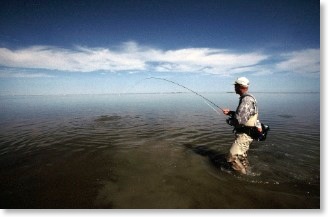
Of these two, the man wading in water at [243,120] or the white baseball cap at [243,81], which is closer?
the man wading in water at [243,120]

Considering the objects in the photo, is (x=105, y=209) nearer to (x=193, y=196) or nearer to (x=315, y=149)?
(x=193, y=196)

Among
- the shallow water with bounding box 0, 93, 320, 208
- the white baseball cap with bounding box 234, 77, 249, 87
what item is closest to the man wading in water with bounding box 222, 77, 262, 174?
the white baseball cap with bounding box 234, 77, 249, 87

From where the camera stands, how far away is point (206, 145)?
9.94 metres

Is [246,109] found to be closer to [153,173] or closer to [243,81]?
[243,81]

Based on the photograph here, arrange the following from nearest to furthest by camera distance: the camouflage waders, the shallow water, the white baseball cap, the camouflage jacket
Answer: the shallow water → the camouflage jacket → the white baseball cap → the camouflage waders

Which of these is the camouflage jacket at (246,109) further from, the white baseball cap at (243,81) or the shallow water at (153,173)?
the shallow water at (153,173)

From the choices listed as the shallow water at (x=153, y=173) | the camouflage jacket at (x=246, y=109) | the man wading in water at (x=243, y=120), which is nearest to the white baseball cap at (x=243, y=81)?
the man wading in water at (x=243, y=120)

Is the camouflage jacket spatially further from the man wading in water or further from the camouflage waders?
the camouflage waders

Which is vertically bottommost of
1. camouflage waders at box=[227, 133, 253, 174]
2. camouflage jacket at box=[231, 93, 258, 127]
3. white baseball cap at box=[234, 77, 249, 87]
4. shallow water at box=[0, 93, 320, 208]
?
shallow water at box=[0, 93, 320, 208]

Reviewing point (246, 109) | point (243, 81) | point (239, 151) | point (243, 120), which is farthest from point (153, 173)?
point (243, 81)

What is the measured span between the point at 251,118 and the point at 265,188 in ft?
6.35

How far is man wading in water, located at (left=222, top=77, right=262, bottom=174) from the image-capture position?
5406mm

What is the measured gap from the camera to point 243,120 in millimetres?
5441

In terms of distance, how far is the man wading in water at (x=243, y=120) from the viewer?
541cm
